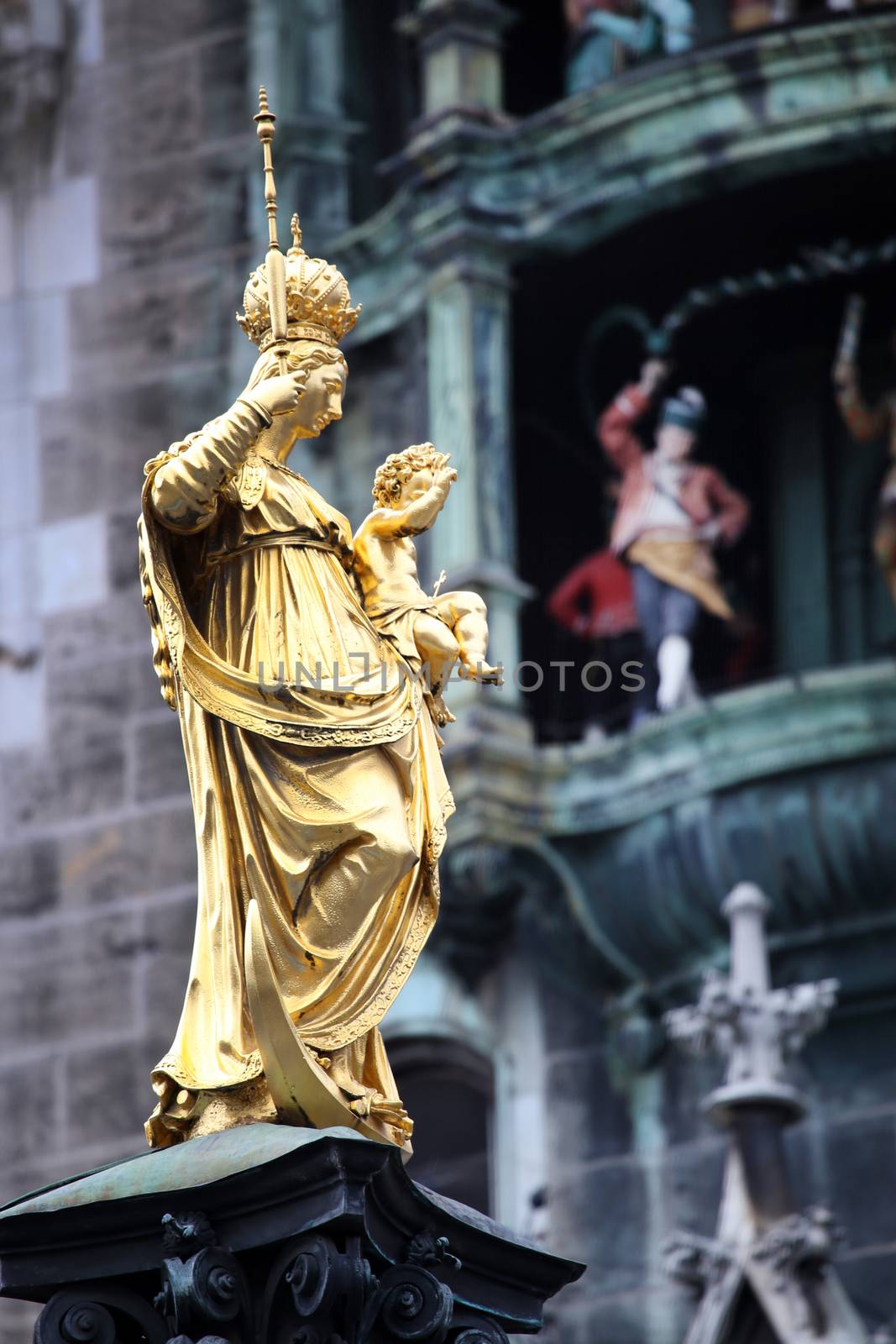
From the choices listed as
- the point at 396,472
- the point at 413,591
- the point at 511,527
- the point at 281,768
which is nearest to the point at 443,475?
the point at 396,472

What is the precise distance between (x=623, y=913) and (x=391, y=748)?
8363mm

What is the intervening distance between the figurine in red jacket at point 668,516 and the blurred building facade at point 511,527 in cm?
44

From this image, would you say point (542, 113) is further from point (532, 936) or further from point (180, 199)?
point (532, 936)

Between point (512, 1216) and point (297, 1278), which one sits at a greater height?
point (512, 1216)

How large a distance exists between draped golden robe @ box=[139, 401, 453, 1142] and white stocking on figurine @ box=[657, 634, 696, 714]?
26.7 ft

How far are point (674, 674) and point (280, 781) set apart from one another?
340 inches

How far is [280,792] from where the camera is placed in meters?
9.54

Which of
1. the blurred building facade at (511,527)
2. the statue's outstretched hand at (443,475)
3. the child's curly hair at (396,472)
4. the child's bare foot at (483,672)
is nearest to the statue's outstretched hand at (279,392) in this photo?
the child's curly hair at (396,472)

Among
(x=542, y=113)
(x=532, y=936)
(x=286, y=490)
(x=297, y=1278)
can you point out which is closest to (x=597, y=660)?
(x=532, y=936)

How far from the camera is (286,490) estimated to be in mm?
9961

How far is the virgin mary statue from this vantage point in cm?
935

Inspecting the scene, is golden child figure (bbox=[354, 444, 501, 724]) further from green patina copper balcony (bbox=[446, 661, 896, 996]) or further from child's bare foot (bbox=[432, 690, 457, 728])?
green patina copper balcony (bbox=[446, 661, 896, 996])

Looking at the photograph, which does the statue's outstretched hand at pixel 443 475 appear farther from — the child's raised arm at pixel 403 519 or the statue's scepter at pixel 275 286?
the statue's scepter at pixel 275 286

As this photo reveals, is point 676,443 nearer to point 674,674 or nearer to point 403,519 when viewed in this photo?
point 674,674
